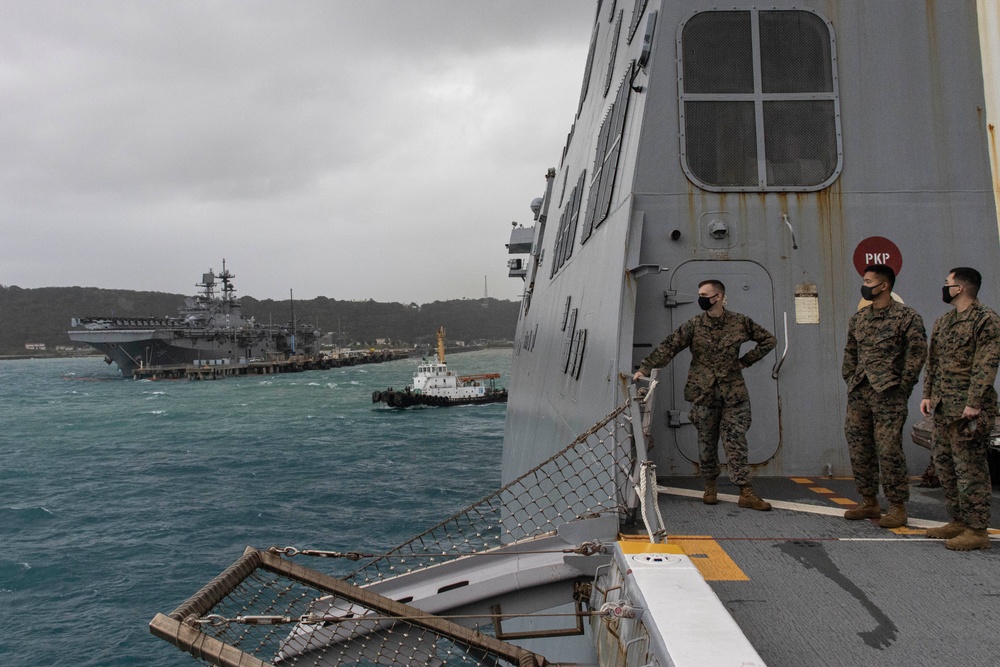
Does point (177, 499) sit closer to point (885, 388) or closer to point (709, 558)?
point (709, 558)

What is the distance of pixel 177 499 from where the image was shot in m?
20.2

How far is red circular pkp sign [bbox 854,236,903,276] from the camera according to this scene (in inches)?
220

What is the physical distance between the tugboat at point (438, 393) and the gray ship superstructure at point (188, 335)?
38649 millimetres

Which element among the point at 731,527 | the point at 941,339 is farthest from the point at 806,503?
the point at 941,339

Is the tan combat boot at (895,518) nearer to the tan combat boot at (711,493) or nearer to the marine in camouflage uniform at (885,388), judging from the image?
the marine in camouflage uniform at (885,388)

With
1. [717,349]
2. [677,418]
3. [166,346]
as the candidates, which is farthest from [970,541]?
Answer: [166,346]

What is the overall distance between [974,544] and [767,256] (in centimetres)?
266

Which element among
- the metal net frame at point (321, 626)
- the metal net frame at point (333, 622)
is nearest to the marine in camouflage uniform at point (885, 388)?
the metal net frame at point (333, 622)

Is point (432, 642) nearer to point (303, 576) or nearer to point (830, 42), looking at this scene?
point (303, 576)

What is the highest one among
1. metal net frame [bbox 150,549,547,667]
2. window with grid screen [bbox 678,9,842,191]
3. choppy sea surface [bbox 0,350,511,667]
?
window with grid screen [bbox 678,9,842,191]

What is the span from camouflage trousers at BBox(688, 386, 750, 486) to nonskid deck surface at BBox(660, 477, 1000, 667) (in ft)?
0.83

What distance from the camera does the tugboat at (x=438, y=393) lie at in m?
46.2

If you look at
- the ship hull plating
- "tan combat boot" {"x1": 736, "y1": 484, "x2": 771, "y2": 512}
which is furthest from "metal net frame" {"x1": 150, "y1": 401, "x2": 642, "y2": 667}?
the ship hull plating

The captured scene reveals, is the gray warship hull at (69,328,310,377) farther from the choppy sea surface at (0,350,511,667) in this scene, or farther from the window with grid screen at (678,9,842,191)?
the window with grid screen at (678,9,842,191)
